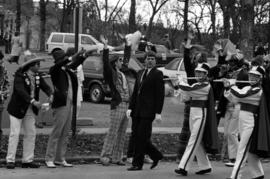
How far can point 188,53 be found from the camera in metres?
10.6

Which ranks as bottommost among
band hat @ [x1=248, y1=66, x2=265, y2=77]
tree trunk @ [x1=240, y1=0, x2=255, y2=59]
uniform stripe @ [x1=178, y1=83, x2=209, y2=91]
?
uniform stripe @ [x1=178, y1=83, x2=209, y2=91]

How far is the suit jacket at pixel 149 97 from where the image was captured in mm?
10062

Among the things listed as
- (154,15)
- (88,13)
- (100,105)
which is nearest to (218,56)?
(100,105)

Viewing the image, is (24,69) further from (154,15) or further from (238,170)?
(154,15)

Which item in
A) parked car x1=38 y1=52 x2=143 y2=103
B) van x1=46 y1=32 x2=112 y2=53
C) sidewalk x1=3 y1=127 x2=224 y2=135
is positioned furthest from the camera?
van x1=46 y1=32 x2=112 y2=53

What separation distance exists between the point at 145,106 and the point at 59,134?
161cm

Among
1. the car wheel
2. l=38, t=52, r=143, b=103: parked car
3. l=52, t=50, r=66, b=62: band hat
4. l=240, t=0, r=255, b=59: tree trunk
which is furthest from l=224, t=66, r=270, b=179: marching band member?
the car wheel

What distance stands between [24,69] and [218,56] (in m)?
3.80

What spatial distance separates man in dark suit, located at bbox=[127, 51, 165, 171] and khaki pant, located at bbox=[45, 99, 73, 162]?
3.66 ft

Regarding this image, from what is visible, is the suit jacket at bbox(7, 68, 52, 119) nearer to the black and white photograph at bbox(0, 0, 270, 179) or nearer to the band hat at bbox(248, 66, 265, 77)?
the black and white photograph at bbox(0, 0, 270, 179)

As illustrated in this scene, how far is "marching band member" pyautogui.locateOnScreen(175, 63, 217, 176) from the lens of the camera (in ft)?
32.2

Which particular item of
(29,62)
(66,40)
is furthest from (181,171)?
(66,40)

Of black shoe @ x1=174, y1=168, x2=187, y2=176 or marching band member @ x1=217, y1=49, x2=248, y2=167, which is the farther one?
marching band member @ x1=217, y1=49, x2=248, y2=167

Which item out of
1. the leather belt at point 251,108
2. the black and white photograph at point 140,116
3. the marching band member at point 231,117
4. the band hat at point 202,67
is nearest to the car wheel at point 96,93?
the black and white photograph at point 140,116
